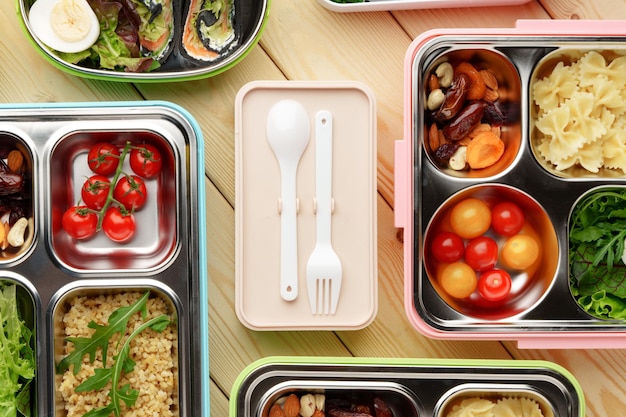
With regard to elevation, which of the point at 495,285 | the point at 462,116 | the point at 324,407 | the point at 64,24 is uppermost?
the point at 64,24

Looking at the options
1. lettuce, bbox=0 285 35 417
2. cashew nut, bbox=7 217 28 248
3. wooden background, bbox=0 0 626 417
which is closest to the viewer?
lettuce, bbox=0 285 35 417

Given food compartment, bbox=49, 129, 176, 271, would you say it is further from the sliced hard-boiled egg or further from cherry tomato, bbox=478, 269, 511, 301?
cherry tomato, bbox=478, 269, 511, 301

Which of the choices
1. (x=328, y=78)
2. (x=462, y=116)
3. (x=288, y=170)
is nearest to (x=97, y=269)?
(x=288, y=170)

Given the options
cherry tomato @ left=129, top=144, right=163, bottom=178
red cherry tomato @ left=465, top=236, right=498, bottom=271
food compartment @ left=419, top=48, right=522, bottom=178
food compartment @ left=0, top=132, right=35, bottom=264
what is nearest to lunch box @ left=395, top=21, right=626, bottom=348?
food compartment @ left=419, top=48, right=522, bottom=178

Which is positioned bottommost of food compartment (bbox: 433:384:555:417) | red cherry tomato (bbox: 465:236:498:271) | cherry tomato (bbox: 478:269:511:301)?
food compartment (bbox: 433:384:555:417)

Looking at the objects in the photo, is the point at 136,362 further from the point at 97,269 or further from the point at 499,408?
the point at 499,408

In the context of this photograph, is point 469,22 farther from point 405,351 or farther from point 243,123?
point 405,351

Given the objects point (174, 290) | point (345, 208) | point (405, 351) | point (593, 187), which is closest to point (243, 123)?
point (345, 208)
